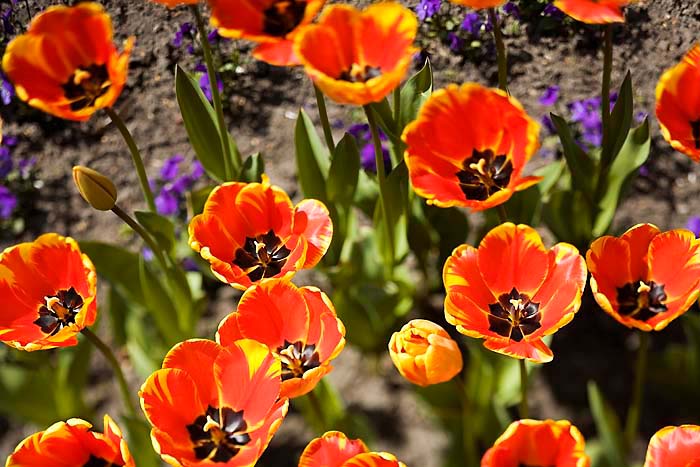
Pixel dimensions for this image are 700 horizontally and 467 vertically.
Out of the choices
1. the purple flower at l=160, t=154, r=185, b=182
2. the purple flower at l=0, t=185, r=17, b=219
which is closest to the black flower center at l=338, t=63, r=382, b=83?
the purple flower at l=160, t=154, r=185, b=182

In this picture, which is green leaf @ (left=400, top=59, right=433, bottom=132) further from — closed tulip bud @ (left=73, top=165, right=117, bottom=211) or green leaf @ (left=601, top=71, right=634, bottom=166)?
closed tulip bud @ (left=73, top=165, right=117, bottom=211)

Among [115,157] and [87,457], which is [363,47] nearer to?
[87,457]

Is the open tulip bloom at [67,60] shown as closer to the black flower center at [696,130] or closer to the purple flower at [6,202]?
the purple flower at [6,202]

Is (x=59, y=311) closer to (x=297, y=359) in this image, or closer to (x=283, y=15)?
(x=297, y=359)

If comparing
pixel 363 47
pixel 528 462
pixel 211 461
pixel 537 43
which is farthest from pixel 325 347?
Answer: pixel 537 43

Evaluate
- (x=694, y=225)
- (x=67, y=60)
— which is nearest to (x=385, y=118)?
(x=67, y=60)

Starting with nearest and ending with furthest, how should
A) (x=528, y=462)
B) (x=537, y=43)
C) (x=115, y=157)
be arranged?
(x=528, y=462), (x=537, y=43), (x=115, y=157)
